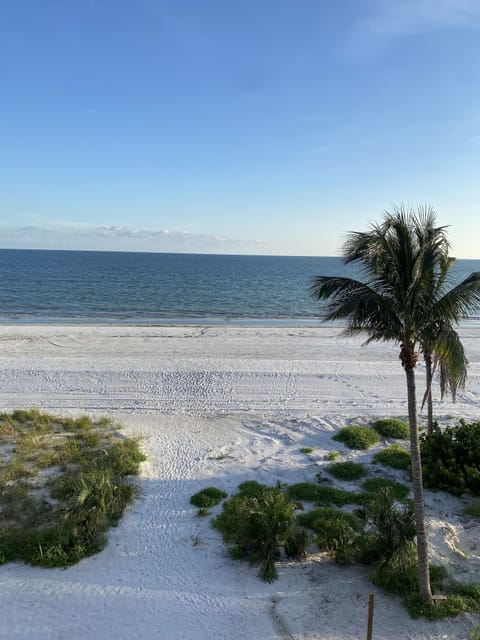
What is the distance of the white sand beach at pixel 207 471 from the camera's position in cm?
659

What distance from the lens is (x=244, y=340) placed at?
2672 cm

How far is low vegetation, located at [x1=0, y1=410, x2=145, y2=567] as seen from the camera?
315 inches

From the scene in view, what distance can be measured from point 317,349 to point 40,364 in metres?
15.3

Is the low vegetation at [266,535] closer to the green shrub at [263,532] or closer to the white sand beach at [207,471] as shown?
the green shrub at [263,532]

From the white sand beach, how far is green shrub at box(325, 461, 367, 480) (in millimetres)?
409

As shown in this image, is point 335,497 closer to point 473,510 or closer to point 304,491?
point 304,491

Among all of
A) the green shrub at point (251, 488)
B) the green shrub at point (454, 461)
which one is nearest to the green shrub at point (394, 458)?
the green shrub at point (454, 461)

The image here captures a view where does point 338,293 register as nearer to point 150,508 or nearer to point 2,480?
point 150,508

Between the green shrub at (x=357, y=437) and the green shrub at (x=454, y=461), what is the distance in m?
1.87

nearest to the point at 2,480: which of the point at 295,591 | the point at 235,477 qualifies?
the point at 235,477

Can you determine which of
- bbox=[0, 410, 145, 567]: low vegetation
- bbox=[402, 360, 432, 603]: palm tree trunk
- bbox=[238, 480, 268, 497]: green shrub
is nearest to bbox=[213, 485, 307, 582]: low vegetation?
bbox=[238, 480, 268, 497]: green shrub

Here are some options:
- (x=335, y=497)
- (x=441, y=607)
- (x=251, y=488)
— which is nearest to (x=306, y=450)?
(x=335, y=497)

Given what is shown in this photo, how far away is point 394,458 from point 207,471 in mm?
5265

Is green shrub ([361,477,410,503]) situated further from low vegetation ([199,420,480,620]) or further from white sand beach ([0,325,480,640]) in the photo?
white sand beach ([0,325,480,640])
